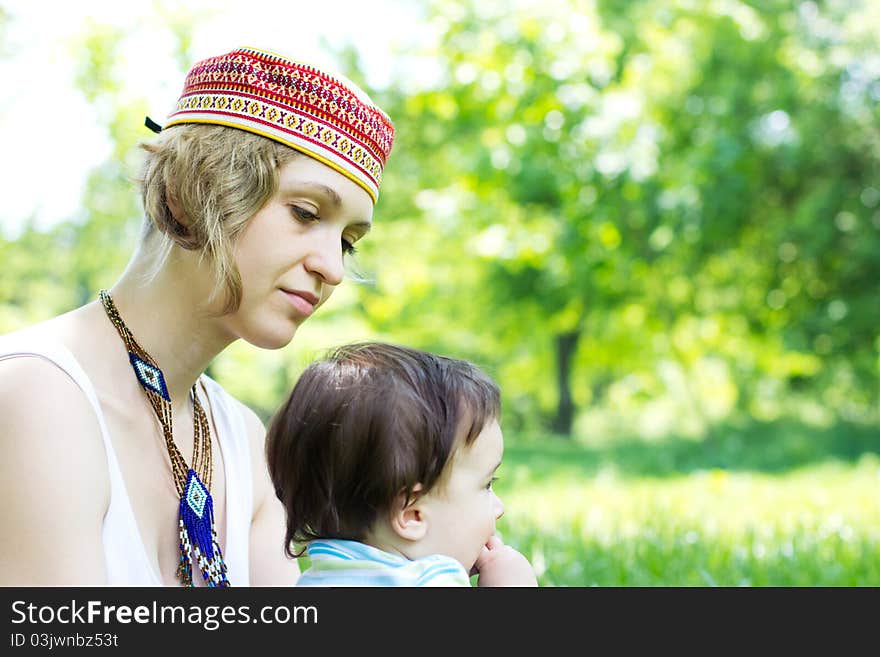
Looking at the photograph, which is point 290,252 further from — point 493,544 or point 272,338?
point 493,544

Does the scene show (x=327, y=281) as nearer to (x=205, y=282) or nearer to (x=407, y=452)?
(x=205, y=282)

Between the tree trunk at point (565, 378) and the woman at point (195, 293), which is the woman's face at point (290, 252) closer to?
the woman at point (195, 293)

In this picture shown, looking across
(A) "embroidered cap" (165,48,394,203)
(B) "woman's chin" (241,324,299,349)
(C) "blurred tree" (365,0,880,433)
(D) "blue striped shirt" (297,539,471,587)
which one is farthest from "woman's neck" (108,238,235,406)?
(C) "blurred tree" (365,0,880,433)

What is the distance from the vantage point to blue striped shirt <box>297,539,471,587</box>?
1.97m

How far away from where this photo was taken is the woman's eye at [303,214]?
217cm

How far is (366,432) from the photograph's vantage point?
2047 millimetres

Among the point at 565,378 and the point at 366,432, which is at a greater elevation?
the point at 565,378

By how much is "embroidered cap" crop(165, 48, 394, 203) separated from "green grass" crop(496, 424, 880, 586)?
211 centimetres

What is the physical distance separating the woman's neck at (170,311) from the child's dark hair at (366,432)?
28cm

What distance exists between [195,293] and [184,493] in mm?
477

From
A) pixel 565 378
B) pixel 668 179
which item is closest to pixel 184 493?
pixel 668 179

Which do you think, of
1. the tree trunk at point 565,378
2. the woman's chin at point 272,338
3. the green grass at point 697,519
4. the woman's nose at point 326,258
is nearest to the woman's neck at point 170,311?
the woman's chin at point 272,338

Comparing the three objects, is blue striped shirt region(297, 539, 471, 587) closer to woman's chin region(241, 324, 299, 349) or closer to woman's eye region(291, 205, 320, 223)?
woman's chin region(241, 324, 299, 349)
